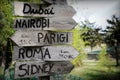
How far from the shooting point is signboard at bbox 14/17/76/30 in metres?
2.03

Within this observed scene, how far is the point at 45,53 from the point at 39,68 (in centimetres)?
13

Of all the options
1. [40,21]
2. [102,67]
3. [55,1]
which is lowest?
[102,67]

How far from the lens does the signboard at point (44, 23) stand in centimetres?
203

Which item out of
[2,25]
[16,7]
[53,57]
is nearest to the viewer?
[16,7]

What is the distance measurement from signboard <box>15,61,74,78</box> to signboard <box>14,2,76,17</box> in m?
0.40

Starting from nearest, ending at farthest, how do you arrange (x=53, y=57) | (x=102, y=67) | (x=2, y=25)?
1. (x=53, y=57)
2. (x=2, y=25)
3. (x=102, y=67)

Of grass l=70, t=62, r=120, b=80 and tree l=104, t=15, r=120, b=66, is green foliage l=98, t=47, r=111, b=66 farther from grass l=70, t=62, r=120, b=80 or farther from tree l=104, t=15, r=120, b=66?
Result: tree l=104, t=15, r=120, b=66

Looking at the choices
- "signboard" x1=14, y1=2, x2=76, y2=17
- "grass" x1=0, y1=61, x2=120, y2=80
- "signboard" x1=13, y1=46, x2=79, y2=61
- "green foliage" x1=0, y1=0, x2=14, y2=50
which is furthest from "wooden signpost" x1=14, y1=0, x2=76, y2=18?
"grass" x1=0, y1=61, x2=120, y2=80

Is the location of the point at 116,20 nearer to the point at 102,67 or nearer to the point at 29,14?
the point at 102,67

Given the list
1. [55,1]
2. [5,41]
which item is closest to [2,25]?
[5,41]

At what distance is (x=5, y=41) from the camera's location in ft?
22.3

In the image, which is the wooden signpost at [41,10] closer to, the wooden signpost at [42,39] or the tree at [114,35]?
the wooden signpost at [42,39]

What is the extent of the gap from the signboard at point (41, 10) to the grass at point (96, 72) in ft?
16.4

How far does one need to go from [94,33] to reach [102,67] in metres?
1.06
